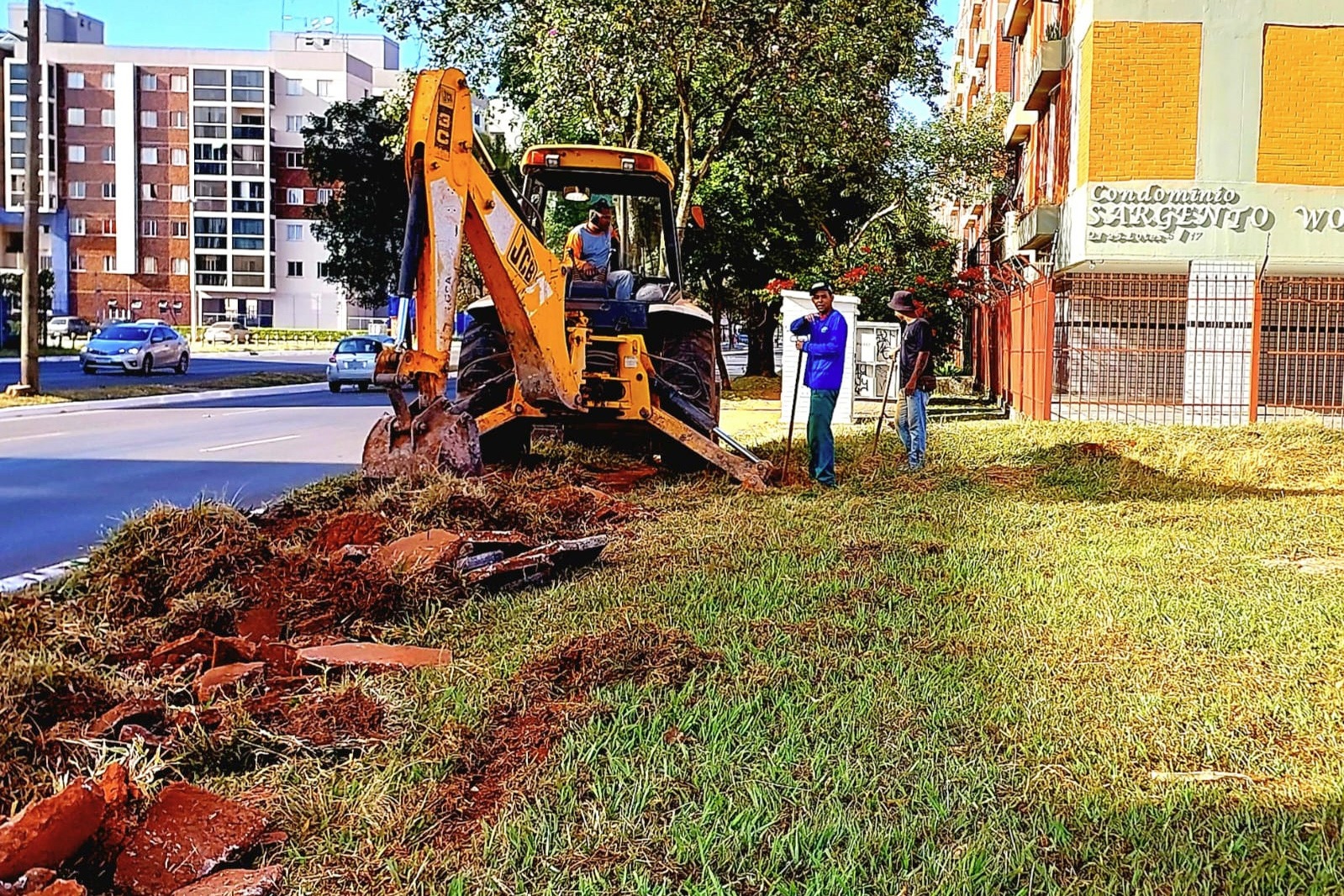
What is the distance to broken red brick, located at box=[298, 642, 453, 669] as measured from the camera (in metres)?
5.62

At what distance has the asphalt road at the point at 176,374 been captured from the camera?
105 feet

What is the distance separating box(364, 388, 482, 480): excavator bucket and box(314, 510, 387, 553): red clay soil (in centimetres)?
93

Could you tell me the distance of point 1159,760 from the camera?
14.9 ft

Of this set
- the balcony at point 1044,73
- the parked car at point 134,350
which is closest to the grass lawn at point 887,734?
the balcony at point 1044,73

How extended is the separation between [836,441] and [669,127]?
11.9 meters

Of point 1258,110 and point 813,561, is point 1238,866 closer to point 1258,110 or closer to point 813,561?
point 813,561

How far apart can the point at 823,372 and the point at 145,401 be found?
1919 cm

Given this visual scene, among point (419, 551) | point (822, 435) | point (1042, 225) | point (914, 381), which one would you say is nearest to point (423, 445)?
point (419, 551)

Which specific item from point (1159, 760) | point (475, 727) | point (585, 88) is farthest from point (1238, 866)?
point (585, 88)

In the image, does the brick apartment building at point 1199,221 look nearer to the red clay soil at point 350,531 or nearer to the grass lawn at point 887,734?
the grass lawn at point 887,734

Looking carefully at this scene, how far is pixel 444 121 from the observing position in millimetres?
8961

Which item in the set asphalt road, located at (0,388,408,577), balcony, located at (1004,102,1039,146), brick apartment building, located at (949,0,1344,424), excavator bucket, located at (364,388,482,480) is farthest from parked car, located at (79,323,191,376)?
excavator bucket, located at (364,388,482,480)

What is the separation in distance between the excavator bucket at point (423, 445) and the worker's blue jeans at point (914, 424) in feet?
18.9

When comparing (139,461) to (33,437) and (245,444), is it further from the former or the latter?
(33,437)
